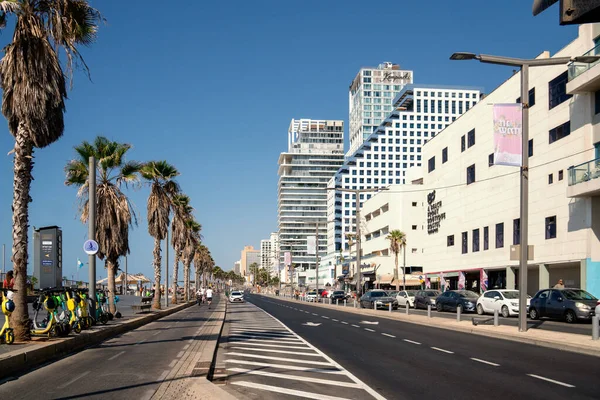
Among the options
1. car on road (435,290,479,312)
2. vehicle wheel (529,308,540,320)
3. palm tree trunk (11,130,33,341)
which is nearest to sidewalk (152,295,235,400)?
palm tree trunk (11,130,33,341)

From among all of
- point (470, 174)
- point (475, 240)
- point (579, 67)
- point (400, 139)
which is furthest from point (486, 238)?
point (400, 139)

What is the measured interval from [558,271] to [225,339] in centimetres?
3293

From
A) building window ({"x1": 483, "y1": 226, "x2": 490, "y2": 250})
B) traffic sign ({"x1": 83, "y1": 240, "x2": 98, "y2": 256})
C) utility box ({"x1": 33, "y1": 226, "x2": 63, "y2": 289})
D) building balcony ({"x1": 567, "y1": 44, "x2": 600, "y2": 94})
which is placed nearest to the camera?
traffic sign ({"x1": 83, "y1": 240, "x2": 98, "y2": 256})

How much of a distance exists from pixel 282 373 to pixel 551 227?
3782 centimetres

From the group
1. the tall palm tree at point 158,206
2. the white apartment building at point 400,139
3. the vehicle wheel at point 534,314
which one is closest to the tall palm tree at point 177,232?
the tall palm tree at point 158,206

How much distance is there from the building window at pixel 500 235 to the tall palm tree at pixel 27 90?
44571 mm

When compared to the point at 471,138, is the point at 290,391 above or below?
below

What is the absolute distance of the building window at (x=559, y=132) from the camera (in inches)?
1714

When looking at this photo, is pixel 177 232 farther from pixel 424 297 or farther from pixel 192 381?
pixel 192 381

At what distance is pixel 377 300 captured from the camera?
50.1 metres

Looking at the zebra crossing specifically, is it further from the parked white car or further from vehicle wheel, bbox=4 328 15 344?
the parked white car

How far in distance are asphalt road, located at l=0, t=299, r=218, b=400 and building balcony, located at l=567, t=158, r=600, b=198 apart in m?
28.9

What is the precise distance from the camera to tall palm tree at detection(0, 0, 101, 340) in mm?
16500

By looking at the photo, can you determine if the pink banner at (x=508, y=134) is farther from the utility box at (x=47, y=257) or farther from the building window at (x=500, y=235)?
the building window at (x=500, y=235)
